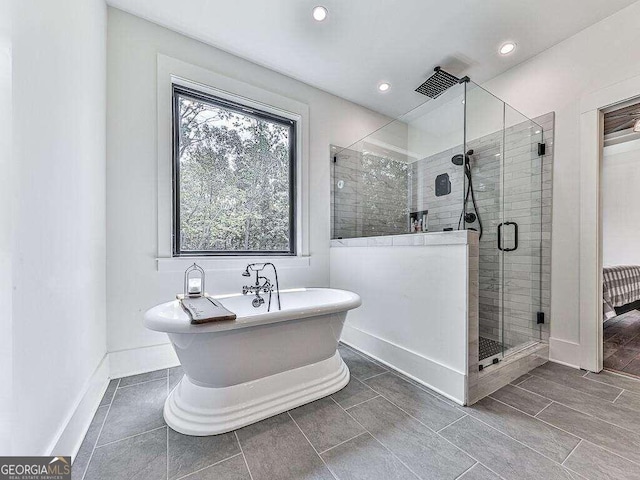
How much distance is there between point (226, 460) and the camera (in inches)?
47.3

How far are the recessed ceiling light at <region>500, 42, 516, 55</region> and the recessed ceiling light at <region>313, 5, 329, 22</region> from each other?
1542 mm

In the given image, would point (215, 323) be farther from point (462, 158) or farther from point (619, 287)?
point (619, 287)

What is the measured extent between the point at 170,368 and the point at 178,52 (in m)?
2.53

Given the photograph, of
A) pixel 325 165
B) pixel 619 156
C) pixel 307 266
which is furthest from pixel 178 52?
pixel 619 156

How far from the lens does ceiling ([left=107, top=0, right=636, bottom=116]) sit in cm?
192

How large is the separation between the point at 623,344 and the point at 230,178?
4010 millimetres

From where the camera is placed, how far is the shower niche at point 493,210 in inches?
81.0

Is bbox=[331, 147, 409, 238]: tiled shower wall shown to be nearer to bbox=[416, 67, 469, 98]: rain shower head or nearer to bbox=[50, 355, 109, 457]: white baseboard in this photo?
bbox=[416, 67, 469, 98]: rain shower head

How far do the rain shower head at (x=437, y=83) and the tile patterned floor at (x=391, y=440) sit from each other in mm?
2684

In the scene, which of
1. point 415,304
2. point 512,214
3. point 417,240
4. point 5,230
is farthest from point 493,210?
point 5,230

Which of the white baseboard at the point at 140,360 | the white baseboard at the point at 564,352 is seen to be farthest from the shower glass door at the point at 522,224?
the white baseboard at the point at 140,360

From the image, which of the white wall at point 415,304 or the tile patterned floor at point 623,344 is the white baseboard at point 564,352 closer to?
the tile patterned floor at point 623,344

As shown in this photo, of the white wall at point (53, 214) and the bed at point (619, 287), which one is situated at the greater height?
the white wall at point (53, 214)

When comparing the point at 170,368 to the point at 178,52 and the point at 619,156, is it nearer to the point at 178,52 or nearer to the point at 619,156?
the point at 178,52
